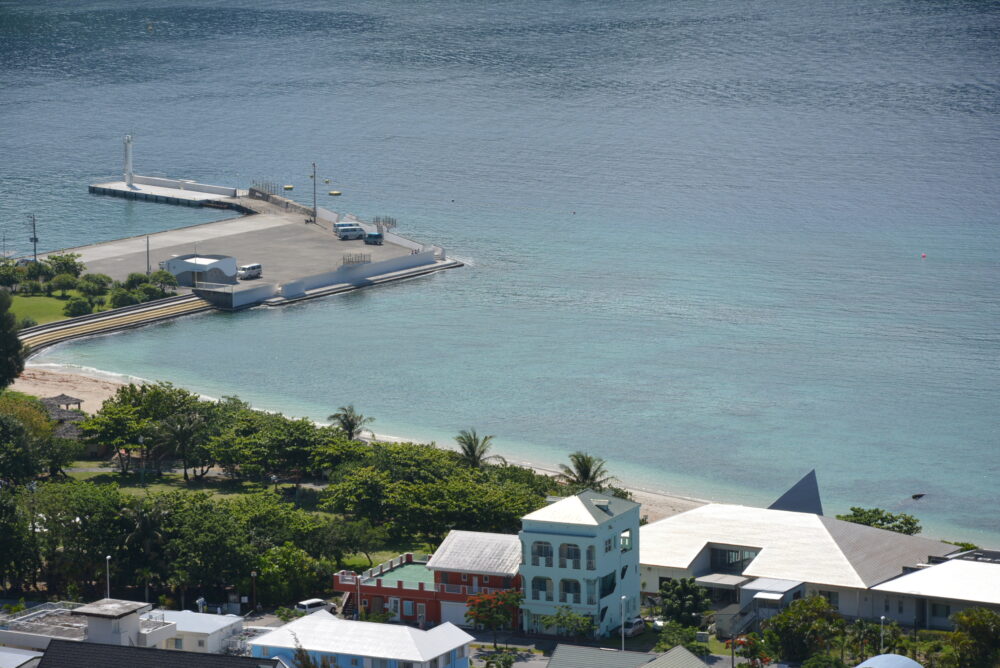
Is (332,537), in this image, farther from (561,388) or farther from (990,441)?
(990,441)

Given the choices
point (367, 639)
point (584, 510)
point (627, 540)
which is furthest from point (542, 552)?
point (367, 639)

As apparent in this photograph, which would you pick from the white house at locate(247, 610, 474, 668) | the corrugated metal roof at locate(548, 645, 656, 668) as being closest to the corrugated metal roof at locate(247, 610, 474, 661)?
the white house at locate(247, 610, 474, 668)

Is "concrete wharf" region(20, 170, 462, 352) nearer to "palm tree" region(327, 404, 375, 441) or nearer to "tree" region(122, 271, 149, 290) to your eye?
"tree" region(122, 271, 149, 290)

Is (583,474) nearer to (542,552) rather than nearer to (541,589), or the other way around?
(542,552)

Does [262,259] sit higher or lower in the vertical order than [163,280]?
higher

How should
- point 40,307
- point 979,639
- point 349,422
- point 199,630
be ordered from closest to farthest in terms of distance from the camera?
point 199,630, point 979,639, point 349,422, point 40,307

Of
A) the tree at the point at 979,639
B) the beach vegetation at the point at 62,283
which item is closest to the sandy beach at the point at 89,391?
the beach vegetation at the point at 62,283

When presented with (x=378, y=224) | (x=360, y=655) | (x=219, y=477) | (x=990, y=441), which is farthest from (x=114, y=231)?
(x=360, y=655)
